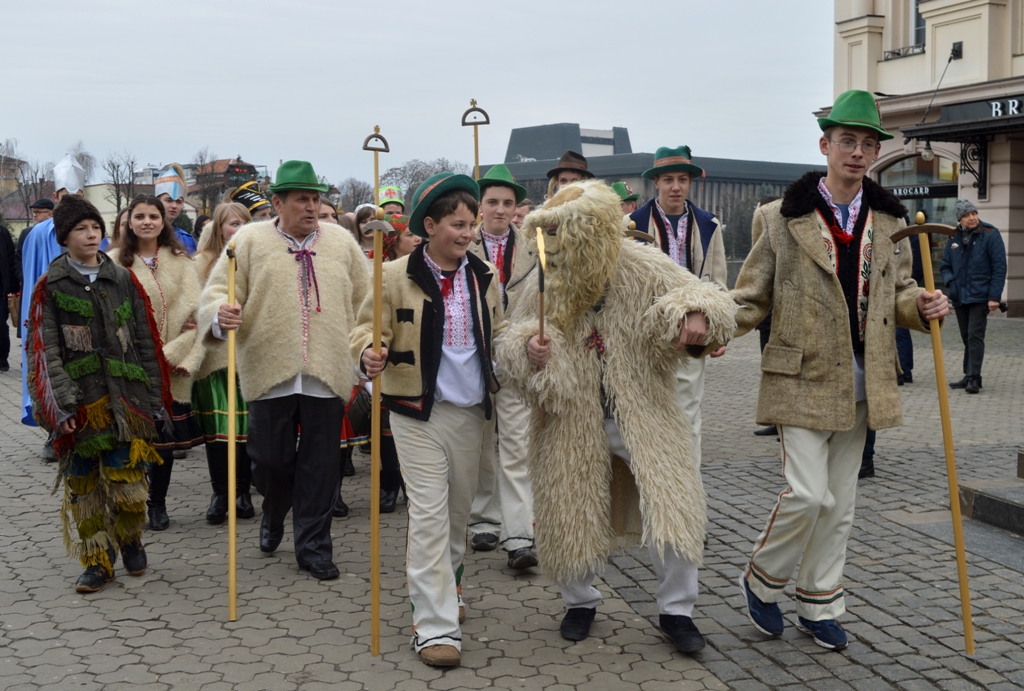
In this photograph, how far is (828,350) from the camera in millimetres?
4266

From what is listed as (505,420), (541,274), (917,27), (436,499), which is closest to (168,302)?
(505,420)

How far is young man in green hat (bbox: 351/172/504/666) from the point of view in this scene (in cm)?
430

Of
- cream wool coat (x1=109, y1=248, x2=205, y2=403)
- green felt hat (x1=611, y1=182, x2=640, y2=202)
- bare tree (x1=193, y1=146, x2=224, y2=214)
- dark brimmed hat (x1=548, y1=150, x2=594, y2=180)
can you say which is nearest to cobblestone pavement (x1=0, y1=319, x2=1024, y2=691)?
cream wool coat (x1=109, y1=248, x2=205, y2=403)

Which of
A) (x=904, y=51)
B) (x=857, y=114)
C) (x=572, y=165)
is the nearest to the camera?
(x=857, y=114)

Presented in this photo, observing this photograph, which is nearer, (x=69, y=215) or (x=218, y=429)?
(x=69, y=215)

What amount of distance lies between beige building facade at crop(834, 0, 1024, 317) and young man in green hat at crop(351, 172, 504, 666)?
16556mm

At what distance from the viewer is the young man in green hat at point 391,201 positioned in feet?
32.5

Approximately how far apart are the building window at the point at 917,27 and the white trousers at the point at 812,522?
20263 millimetres

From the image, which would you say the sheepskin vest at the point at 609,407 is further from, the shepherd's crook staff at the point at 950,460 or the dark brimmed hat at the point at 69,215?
the dark brimmed hat at the point at 69,215

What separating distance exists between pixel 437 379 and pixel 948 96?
19176mm

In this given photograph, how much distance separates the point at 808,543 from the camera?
4.39 meters

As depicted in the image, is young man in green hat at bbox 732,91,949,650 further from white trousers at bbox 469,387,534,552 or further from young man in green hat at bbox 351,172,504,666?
white trousers at bbox 469,387,534,552

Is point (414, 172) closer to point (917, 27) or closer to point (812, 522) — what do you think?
point (917, 27)

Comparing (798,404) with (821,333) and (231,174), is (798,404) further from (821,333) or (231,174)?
(231,174)
